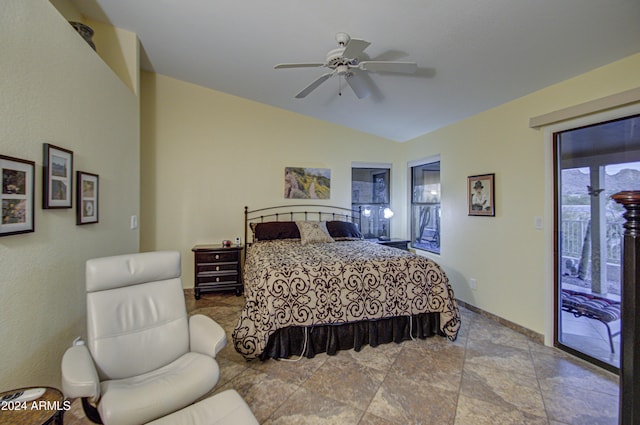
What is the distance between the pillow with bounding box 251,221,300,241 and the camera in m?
4.04

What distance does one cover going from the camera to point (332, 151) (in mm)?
4840

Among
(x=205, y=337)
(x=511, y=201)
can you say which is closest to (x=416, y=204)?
(x=511, y=201)

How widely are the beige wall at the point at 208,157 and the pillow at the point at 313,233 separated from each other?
28.6 inches

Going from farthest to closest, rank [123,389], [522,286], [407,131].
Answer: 1. [407,131]
2. [522,286]
3. [123,389]

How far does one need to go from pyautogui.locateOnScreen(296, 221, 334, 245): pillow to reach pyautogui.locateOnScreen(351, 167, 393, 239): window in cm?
118

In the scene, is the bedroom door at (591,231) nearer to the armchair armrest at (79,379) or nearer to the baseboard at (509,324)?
the baseboard at (509,324)

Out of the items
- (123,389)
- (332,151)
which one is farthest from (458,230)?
(123,389)

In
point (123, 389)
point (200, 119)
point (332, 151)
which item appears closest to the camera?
point (123, 389)

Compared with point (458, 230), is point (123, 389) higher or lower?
lower

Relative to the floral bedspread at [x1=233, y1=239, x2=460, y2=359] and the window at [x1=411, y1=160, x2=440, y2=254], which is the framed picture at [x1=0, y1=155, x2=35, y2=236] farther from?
the window at [x1=411, y1=160, x2=440, y2=254]

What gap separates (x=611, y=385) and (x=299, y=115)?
467cm

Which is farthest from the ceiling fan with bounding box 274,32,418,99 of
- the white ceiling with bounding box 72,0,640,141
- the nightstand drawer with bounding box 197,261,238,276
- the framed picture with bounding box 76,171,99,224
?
the nightstand drawer with bounding box 197,261,238,276

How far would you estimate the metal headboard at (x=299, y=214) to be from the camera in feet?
14.6

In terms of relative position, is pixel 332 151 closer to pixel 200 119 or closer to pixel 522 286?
pixel 200 119
